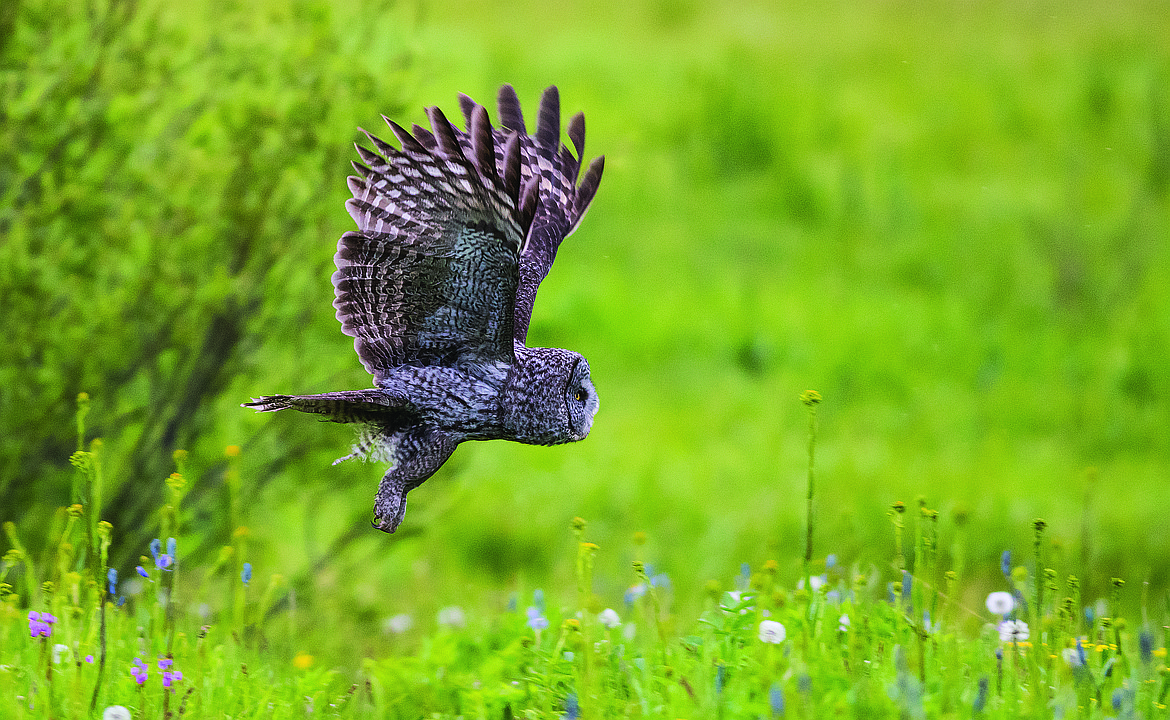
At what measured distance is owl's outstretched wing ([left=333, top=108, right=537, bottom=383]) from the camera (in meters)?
2.56

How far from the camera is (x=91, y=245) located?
5.27 metres

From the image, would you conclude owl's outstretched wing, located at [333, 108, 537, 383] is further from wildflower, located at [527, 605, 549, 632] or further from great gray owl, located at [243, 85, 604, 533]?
wildflower, located at [527, 605, 549, 632]

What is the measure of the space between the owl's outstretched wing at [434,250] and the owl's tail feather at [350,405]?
0.43 feet

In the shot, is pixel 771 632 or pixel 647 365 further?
pixel 647 365

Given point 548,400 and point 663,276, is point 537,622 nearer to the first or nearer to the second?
point 548,400

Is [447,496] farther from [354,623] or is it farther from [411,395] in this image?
[411,395]

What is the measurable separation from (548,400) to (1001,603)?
5.64ft

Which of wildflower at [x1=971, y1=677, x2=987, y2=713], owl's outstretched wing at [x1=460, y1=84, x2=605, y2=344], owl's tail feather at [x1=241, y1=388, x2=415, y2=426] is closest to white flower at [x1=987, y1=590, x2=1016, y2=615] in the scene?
wildflower at [x1=971, y1=677, x2=987, y2=713]

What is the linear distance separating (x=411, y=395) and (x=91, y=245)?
3.31 metres

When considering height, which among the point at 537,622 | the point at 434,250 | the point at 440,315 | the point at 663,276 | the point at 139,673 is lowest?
the point at 139,673

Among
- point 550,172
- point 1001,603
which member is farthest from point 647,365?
point 1001,603

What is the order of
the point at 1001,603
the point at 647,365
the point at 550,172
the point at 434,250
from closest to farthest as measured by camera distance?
1. the point at 434,250
2. the point at 1001,603
3. the point at 550,172
4. the point at 647,365

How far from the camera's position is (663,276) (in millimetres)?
12281

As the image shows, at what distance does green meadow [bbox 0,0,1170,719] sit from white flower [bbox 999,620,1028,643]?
0.16 ft
